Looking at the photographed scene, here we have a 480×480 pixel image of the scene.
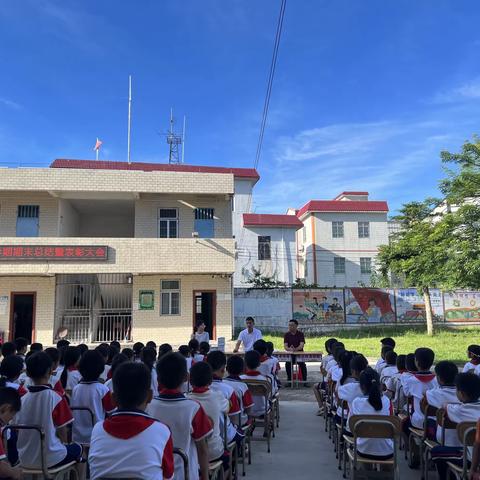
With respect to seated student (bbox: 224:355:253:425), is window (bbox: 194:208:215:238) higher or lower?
higher

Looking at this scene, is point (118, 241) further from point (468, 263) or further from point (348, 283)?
point (348, 283)

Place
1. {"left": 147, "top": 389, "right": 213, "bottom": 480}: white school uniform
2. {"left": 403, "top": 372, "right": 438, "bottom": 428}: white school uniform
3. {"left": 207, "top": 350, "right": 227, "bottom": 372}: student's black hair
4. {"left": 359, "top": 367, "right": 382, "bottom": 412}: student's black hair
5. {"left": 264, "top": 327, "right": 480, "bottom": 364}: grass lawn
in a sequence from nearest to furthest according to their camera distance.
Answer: {"left": 147, "top": 389, "right": 213, "bottom": 480}: white school uniform < {"left": 359, "top": 367, "right": 382, "bottom": 412}: student's black hair < {"left": 207, "top": 350, "right": 227, "bottom": 372}: student's black hair < {"left": 403, "top": 372, "right": 438, "bottom": 428}: white school uniform < {"left": 264, "top": 327, "right": 480, "bottom": 364}: grass lawn

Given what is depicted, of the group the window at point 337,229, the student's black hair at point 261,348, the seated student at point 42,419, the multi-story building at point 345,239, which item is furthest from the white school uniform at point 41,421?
the window at point 337,229

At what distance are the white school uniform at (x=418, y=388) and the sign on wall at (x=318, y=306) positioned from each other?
17272 mm

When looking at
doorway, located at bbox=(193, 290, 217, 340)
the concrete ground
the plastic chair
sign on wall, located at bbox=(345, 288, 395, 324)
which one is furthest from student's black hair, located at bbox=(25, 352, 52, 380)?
sign on wall, located at bbox=(345, 288, 395, 324)

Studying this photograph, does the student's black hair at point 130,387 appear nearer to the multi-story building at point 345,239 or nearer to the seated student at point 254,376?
the seated student at point 254,376

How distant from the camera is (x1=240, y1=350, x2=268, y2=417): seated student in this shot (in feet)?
18.1

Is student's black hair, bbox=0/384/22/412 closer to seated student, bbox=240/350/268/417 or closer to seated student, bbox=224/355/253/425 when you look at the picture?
seated student, bbox=224/355/253/425

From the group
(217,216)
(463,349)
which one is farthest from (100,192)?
(463,349)

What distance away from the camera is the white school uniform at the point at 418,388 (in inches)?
181

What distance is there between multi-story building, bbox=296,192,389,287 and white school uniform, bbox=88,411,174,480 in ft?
100

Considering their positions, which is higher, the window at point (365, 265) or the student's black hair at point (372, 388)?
the window at point (365, 265)

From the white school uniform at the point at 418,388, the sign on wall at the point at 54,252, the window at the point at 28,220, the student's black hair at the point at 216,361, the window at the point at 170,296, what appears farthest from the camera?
the window at the point at 170,296

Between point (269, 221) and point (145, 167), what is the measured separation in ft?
30.8
